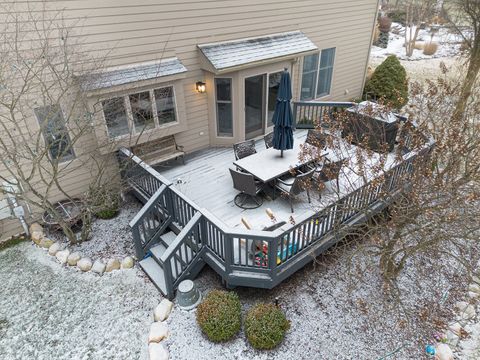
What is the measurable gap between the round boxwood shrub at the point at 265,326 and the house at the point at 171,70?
15.1 ft

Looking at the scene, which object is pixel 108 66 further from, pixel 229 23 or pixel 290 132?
pixel 290 132

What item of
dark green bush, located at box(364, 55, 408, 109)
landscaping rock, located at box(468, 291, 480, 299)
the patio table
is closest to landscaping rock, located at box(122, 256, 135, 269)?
the patio table

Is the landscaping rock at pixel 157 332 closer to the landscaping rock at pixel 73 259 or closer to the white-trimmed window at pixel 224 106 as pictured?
the landscaping rock at pixel 73 259

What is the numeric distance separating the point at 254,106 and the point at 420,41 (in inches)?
827

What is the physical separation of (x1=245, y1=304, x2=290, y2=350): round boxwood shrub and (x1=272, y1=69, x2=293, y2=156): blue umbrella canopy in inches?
127

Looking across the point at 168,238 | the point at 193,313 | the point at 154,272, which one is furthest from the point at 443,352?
the point at 168,238

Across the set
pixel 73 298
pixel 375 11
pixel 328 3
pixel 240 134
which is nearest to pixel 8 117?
pixel 73 298

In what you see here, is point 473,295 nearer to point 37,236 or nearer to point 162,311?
point 162,311

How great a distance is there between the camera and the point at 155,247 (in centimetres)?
656

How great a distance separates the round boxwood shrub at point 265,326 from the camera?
4.88 meters

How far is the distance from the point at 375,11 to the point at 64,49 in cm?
1024

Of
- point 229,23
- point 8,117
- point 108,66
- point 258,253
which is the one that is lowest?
point 258,253

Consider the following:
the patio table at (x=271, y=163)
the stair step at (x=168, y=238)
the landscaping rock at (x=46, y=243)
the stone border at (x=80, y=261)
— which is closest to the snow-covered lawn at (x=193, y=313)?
the stone border at (x=80, y=261)

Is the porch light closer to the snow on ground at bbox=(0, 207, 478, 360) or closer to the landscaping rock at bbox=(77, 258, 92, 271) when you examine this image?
the snow on ground at bbox=(0, 207, 478, 360)
